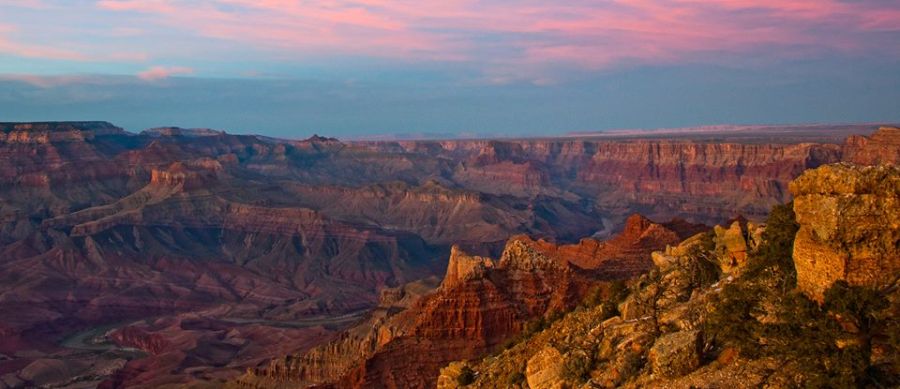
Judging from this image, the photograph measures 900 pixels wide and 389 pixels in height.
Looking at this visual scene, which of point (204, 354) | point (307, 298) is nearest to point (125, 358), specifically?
point (204, 354)

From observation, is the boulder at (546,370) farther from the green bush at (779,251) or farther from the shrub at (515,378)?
the green bush at (779,251)

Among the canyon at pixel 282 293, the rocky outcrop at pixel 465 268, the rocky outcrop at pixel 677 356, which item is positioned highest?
the rocky outcrop at pixel 677 356

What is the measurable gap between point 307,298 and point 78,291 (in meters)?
39.7

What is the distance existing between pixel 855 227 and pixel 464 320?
1460 inches

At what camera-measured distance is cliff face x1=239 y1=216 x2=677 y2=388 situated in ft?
169

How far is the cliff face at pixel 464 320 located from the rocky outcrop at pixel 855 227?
3017cm

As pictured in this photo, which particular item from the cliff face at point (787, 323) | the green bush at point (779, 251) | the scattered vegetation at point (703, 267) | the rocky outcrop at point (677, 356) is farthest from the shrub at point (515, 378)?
the green bush at point (779, 251)

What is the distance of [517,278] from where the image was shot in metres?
57.2

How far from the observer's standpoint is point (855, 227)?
18609 millimetres

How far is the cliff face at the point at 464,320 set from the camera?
5156 centimetres

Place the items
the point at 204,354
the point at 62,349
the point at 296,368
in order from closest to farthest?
the point at 296,368 < the point at 204,354 < the point at 62,349

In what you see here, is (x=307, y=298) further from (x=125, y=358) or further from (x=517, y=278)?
(x=517, y=278)

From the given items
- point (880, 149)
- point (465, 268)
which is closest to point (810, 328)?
point (465, 268)

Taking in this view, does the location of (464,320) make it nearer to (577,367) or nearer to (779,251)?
(577,367)
